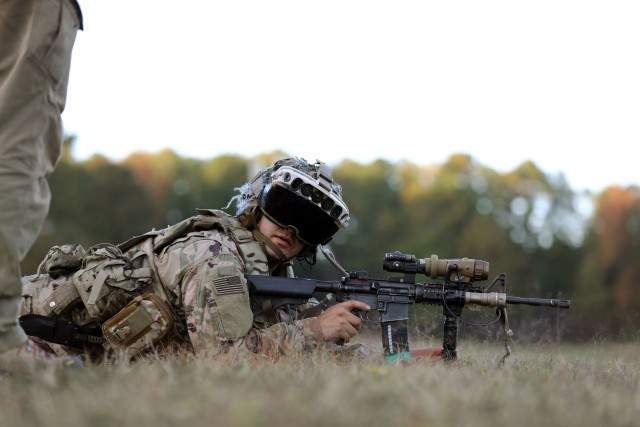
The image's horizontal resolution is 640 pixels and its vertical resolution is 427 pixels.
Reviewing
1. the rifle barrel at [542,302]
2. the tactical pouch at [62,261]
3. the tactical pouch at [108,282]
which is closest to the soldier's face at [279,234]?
the tactical pouch at [108,282]

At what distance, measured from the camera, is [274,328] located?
6.70m

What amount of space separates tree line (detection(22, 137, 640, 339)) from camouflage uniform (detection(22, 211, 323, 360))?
100ft

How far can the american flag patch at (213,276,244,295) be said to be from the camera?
645 cm

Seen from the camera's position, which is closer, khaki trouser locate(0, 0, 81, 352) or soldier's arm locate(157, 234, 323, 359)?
khaki trouser locate(0, 0, 81, 352)

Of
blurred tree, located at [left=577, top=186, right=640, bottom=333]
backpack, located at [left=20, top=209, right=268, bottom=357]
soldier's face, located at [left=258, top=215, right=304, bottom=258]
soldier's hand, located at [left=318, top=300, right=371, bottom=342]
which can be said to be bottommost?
blurred tree, located at [left=577, top=186, right=640, bottom=333]

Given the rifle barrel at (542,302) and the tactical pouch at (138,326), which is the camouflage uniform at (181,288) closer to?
the tactical pouch at (138,326)

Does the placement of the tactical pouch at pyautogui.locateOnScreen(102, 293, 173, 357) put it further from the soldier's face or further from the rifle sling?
the soldier's face

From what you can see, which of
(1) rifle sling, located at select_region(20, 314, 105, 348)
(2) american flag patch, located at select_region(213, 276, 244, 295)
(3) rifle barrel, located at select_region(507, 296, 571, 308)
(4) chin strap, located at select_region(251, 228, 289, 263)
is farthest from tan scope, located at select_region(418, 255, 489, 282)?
(1) rifle sling, located at select_region(20, 314, 105, 348)

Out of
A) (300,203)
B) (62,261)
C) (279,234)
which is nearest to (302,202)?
(300,203)

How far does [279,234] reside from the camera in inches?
288

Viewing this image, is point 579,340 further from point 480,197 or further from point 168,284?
point 480,197

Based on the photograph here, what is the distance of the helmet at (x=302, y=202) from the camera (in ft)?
23.6

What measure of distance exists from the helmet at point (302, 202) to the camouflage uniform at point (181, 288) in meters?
0.31

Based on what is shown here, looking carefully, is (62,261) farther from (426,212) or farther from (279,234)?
(426,212)
